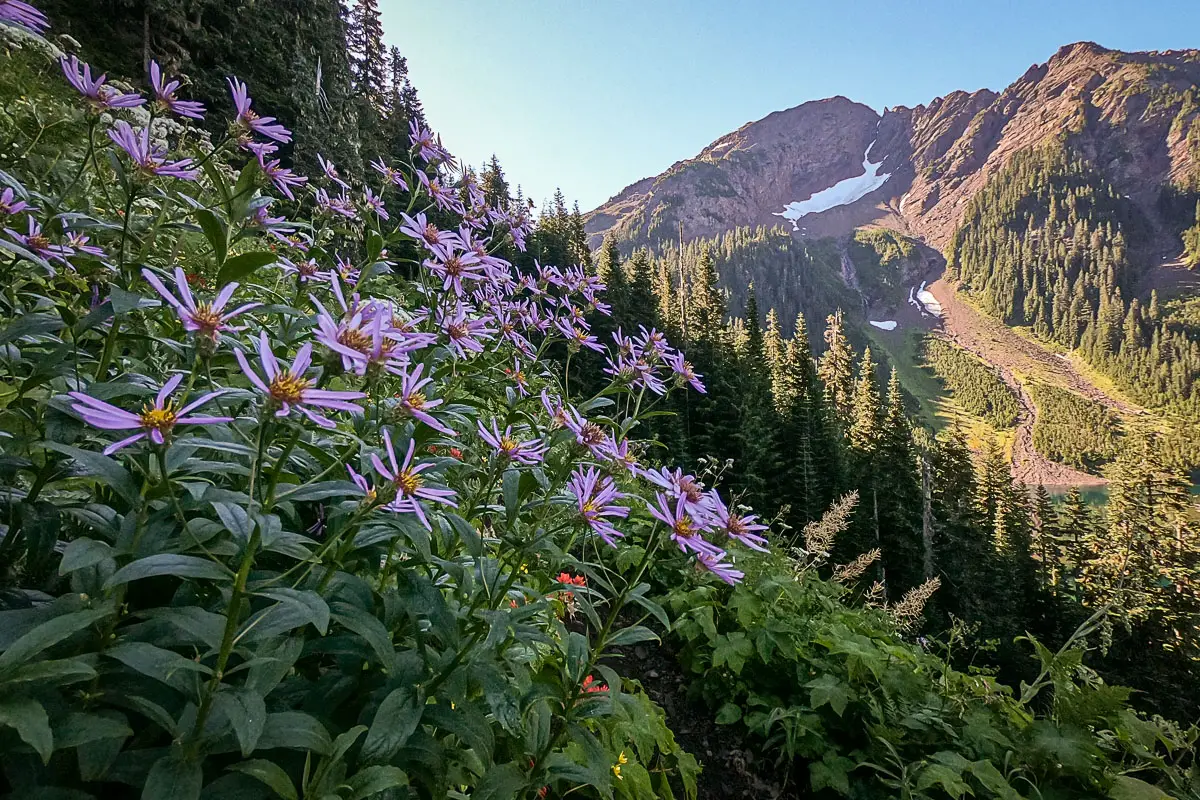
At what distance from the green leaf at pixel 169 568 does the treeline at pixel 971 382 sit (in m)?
131

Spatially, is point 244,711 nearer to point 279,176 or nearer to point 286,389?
point 286,389

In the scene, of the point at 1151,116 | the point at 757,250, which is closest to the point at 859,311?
the point at 757,250

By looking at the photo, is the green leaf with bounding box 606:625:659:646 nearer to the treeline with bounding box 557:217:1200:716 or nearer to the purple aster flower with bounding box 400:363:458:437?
the purple aster flower with bounding box 400:363:458:437

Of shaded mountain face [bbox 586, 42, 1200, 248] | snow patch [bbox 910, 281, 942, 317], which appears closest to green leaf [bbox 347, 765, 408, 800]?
snow patch [bbox 910, 281, 942, 317]

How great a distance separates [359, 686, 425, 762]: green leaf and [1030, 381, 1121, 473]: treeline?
113873mm

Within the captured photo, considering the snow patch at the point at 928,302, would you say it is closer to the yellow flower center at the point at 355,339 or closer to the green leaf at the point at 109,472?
the yellow flower center at the point at 355,339

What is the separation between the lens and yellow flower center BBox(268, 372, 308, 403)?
2.79 feet

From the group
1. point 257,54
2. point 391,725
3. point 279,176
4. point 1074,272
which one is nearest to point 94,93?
point 279,176

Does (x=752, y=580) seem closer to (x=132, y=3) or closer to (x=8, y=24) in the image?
(x=8, y=24)

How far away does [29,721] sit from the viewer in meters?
0.70

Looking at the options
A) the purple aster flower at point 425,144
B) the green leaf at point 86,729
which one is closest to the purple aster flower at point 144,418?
the green leaf at point 86,729

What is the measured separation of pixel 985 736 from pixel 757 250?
155271 millimetres

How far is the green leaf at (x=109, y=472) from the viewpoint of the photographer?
896 millimetres

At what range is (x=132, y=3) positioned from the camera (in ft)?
37.9
